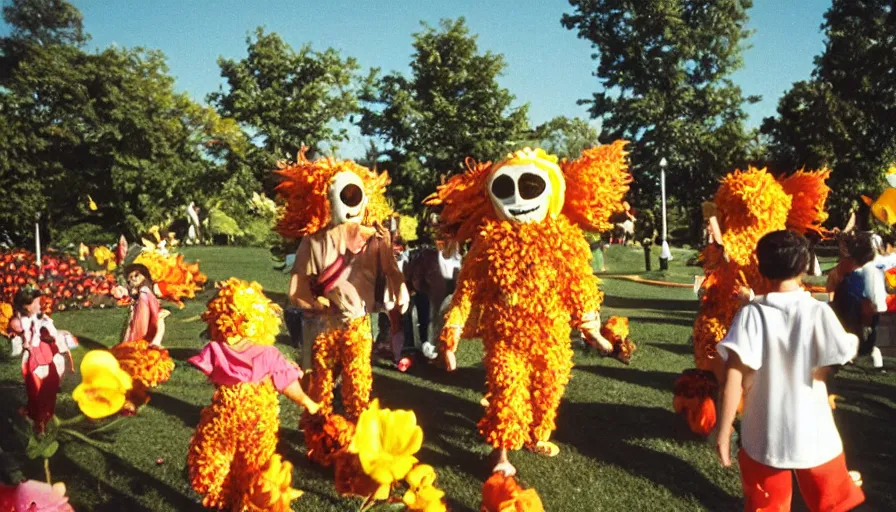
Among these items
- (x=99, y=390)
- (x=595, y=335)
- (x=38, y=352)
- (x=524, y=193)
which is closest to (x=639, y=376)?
(x=595, y=335)

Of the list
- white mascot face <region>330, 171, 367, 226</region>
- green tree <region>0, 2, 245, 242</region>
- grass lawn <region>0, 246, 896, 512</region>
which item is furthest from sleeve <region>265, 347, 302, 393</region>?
green tree <region>0, 2, 245, 242</region>

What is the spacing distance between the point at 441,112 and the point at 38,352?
15.6 meters

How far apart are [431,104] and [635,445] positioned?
16.0 m

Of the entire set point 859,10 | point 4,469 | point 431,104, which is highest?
point 859,10

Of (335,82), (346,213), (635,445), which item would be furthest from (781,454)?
(335,82)

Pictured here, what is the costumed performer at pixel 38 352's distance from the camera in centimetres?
443

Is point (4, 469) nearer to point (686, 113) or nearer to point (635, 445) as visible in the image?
point (635, 445)

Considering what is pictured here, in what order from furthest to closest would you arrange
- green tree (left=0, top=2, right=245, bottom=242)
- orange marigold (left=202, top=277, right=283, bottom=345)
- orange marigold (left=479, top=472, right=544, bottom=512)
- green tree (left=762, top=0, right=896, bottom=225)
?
green tree (left=762, top=0, right=896, bottom=225) < green tree (left=0, top=2, right=245, bottom=242) < orange marigold (left=202, top=277, right=283, bottom=345) < orange marigold (left=479, top=472, right=544, bottom=512)

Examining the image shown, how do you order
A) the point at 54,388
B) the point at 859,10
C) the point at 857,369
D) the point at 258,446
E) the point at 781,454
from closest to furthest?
the point at 781,454 < the point at 258,446 < the point at 54,388 < the point at 857,369 < the point at 859,10

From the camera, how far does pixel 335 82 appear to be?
68.8 feet

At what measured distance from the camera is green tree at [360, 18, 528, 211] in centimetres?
1925

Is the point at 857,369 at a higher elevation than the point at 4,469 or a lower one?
lower

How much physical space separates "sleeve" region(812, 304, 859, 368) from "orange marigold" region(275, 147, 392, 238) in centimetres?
309

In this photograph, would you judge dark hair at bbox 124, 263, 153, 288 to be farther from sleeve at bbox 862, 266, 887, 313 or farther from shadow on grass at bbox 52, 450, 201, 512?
sleeve at bbox 862, 266, 887, 313
